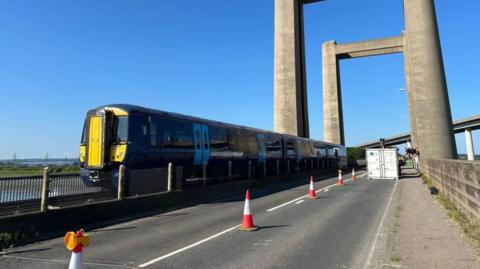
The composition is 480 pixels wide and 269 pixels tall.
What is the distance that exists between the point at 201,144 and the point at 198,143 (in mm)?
273

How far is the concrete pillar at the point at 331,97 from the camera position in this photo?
8788 cm

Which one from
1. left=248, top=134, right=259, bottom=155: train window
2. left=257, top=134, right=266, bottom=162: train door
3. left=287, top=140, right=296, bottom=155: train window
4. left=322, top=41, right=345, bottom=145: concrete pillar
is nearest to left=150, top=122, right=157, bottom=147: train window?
left=248, top=134, right=259, bottom=155: train window

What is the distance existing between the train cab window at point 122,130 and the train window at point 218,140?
6.67 m

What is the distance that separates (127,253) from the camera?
7426mm

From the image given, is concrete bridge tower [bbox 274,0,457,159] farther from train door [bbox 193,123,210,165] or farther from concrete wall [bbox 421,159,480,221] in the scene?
concrete wall [bbox 421,159,480,221]

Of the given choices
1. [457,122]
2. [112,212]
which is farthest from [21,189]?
[457,122]

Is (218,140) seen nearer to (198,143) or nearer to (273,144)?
(198,143)

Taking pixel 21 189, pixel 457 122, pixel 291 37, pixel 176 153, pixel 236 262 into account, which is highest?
pixel 291 37

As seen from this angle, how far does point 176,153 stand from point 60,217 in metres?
8.26

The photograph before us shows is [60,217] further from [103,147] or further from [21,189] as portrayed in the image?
[103,147]

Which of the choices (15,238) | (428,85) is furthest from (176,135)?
(428,85)

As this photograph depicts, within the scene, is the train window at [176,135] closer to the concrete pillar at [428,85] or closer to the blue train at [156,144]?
the blue train at [156,144]

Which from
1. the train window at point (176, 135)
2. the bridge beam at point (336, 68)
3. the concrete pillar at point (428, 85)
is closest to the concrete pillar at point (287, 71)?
the concrete pillar at point (428, 85)

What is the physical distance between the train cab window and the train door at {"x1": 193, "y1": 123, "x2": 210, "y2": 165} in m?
4.84
